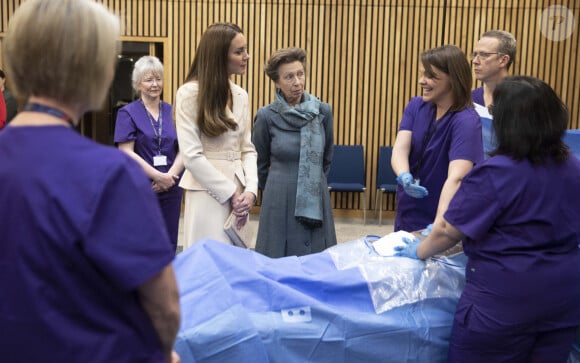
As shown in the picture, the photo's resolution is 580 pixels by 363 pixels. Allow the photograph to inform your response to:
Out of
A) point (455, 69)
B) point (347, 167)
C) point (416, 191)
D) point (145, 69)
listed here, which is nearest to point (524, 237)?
point (416, 191)

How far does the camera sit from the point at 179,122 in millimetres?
2738

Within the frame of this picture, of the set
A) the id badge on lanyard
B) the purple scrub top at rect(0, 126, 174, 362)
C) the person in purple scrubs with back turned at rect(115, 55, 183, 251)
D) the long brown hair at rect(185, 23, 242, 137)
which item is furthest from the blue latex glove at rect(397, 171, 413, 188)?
the purple scrub top at rect(0, 126, 174, 362)

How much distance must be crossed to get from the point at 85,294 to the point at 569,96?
7.69 meters

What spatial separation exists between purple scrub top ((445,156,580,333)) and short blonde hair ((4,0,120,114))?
125cm

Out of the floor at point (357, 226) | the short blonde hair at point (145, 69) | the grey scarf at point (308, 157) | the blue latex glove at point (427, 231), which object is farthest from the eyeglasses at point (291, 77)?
the floor at point (357, 226)

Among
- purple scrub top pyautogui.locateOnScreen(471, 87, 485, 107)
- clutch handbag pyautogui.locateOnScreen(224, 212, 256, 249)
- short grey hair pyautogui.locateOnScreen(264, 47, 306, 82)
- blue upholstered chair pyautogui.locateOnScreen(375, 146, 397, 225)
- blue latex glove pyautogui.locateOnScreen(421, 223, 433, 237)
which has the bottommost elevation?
blue upholstered chair pyautogui.locateOnScreen(375, 146, 397, 225)

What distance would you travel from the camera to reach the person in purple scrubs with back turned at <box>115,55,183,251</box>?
12.2ft

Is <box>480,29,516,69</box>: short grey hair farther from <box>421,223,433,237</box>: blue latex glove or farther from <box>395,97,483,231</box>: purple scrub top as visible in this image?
<box>421,223,433,237</box>: blue latex glove

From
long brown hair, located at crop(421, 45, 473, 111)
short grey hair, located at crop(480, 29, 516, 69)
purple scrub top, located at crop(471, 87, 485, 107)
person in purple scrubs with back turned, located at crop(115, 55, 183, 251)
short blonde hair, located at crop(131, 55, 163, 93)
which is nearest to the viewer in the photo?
long brown hair, located at crop(421, 45, 473, 111)

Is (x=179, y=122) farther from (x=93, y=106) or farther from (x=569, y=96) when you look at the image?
(x=569, y=96)

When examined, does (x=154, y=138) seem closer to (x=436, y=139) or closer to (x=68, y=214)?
(x=436, y=139)

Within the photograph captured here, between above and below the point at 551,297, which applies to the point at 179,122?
above

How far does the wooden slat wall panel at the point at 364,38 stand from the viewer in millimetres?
7418

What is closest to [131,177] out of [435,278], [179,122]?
[435,278]
